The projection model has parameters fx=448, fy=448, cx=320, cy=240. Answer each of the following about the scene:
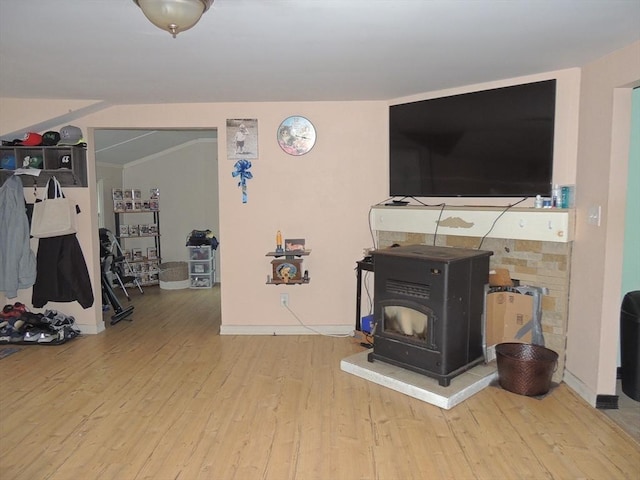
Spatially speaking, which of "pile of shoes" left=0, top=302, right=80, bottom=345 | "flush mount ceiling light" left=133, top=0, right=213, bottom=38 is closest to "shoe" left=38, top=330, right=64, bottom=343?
"pile of shoes" left=0, top=302, right=80, bottom=345

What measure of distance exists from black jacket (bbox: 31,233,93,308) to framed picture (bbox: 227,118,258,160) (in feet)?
5.70

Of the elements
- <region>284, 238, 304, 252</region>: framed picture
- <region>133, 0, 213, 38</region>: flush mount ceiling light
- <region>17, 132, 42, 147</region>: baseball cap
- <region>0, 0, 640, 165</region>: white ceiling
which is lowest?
<region>284, 238, 304, 252</region>: framed picture

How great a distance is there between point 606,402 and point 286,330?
264 cm

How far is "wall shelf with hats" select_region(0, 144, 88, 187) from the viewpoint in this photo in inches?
164

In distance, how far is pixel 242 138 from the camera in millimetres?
4234

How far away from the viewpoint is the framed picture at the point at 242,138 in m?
4.22

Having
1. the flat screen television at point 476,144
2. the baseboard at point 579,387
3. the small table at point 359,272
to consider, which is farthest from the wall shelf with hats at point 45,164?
the baseboard at point 579,387

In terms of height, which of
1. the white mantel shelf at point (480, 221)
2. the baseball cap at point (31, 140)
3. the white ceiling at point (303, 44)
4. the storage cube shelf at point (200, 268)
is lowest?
the storage cube shelf at point (200, 268)

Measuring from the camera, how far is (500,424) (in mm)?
2633

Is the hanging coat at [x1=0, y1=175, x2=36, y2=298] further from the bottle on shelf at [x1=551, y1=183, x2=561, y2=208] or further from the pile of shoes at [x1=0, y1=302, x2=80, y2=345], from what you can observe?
the bottle on shelf at [x1=551, y1=183, x2=561, y2=208]

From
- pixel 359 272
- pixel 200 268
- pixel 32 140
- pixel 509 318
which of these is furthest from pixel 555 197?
pixel 200 268

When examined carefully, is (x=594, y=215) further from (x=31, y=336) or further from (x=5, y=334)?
(x=5, y=334)

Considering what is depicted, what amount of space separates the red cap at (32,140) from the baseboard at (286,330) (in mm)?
2429

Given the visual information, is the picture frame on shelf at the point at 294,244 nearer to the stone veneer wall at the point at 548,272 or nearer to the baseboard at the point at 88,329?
the stone veneer wall at the point at 548,272
